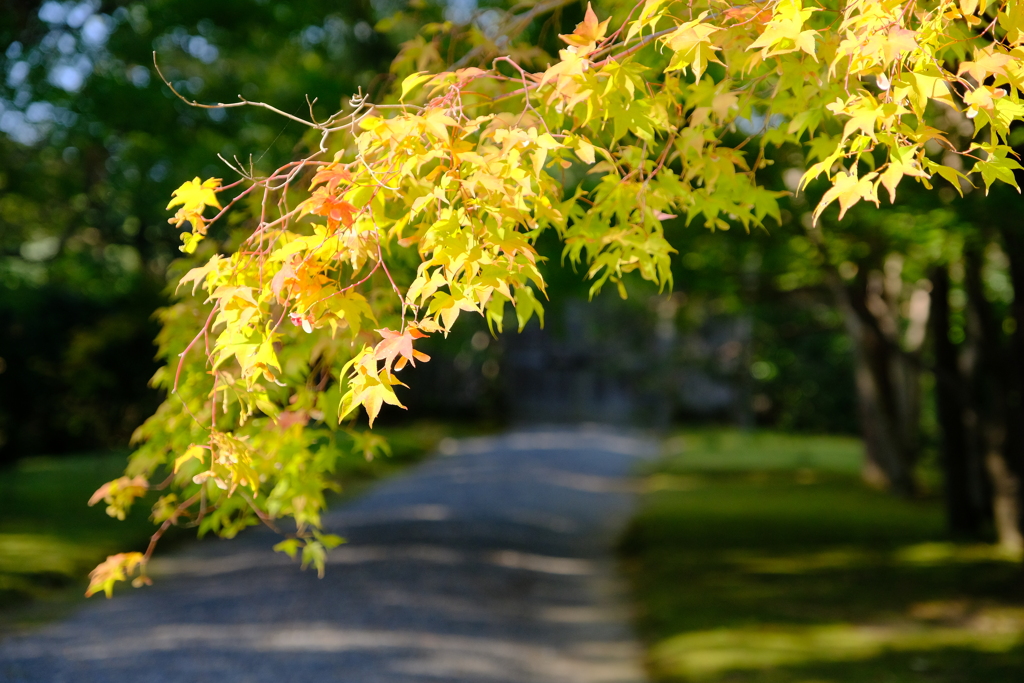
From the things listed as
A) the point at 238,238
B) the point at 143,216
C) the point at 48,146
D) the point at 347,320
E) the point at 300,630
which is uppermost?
the point at 48,146

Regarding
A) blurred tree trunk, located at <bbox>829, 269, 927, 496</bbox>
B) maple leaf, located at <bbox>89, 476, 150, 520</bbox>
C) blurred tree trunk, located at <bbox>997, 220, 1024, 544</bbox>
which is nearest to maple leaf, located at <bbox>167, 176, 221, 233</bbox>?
maple leaf, located at <bbox>89, 476, 150, 520</bbox>

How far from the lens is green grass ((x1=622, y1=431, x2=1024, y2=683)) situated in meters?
5.86

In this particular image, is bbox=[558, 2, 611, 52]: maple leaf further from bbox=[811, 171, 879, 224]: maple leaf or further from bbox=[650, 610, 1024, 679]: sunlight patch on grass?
bbox=[650, 610, 1024, 679]: sunlight patch on grass

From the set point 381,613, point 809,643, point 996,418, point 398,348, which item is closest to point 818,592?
point 809,643

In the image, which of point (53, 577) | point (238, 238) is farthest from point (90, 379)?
point (238, 238)

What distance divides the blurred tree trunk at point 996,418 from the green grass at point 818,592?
349mm

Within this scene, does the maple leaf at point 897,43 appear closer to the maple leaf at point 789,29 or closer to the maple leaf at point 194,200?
the maple leaf at point 789,29

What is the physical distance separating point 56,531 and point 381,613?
4072mm

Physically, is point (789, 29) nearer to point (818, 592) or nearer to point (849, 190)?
point (849, 190)

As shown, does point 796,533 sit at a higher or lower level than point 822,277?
lower

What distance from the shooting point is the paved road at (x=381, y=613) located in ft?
18.0

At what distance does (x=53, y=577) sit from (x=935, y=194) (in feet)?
23.4

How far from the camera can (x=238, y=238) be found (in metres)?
3.57

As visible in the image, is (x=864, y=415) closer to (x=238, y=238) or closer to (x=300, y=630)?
(x=300, y=630)
